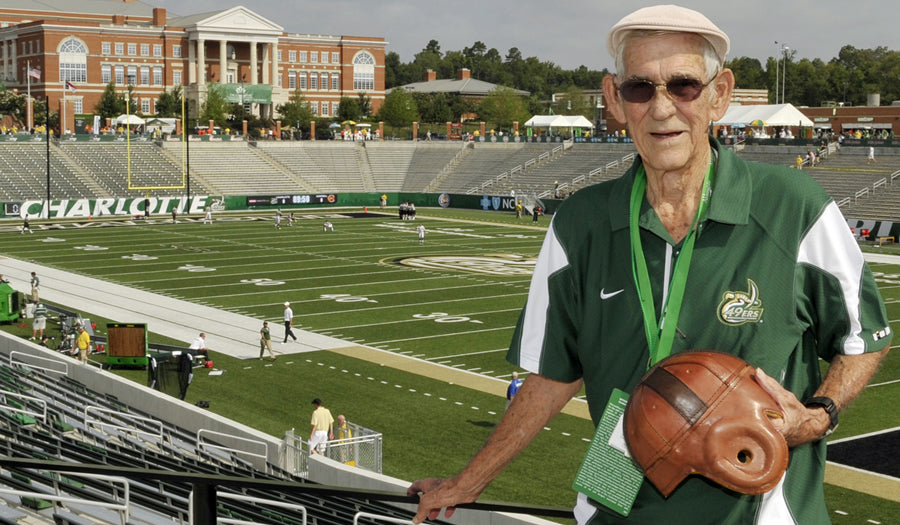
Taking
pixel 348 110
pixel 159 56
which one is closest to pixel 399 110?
pixel 348 110

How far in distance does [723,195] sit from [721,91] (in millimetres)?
336

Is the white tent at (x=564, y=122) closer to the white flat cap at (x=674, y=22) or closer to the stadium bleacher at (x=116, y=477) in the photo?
the stadium bleacher at (x=116, y=477)

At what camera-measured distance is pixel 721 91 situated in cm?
304

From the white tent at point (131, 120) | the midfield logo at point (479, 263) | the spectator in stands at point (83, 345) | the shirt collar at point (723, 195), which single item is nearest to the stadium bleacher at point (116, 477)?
the shirt collar at point (723, 195)

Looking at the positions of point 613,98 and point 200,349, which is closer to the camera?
point 613,98

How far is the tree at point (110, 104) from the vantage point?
93.2 m

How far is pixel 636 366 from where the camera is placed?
9.55ft

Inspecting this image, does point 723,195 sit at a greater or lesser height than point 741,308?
greater

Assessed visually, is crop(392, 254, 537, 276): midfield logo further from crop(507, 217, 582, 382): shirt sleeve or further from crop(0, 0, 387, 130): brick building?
crop(0, 0, 387, 130): brick building

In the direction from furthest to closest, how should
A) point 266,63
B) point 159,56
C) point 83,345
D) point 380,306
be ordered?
A: point 266,63 < point 159,56 < point 380,306 < point 83,345

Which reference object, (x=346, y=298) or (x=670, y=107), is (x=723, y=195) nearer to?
(x=670, y=107)

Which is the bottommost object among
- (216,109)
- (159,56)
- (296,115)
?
(296,115)

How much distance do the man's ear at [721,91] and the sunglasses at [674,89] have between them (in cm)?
7

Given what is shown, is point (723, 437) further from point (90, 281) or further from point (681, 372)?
point (90, 281)
